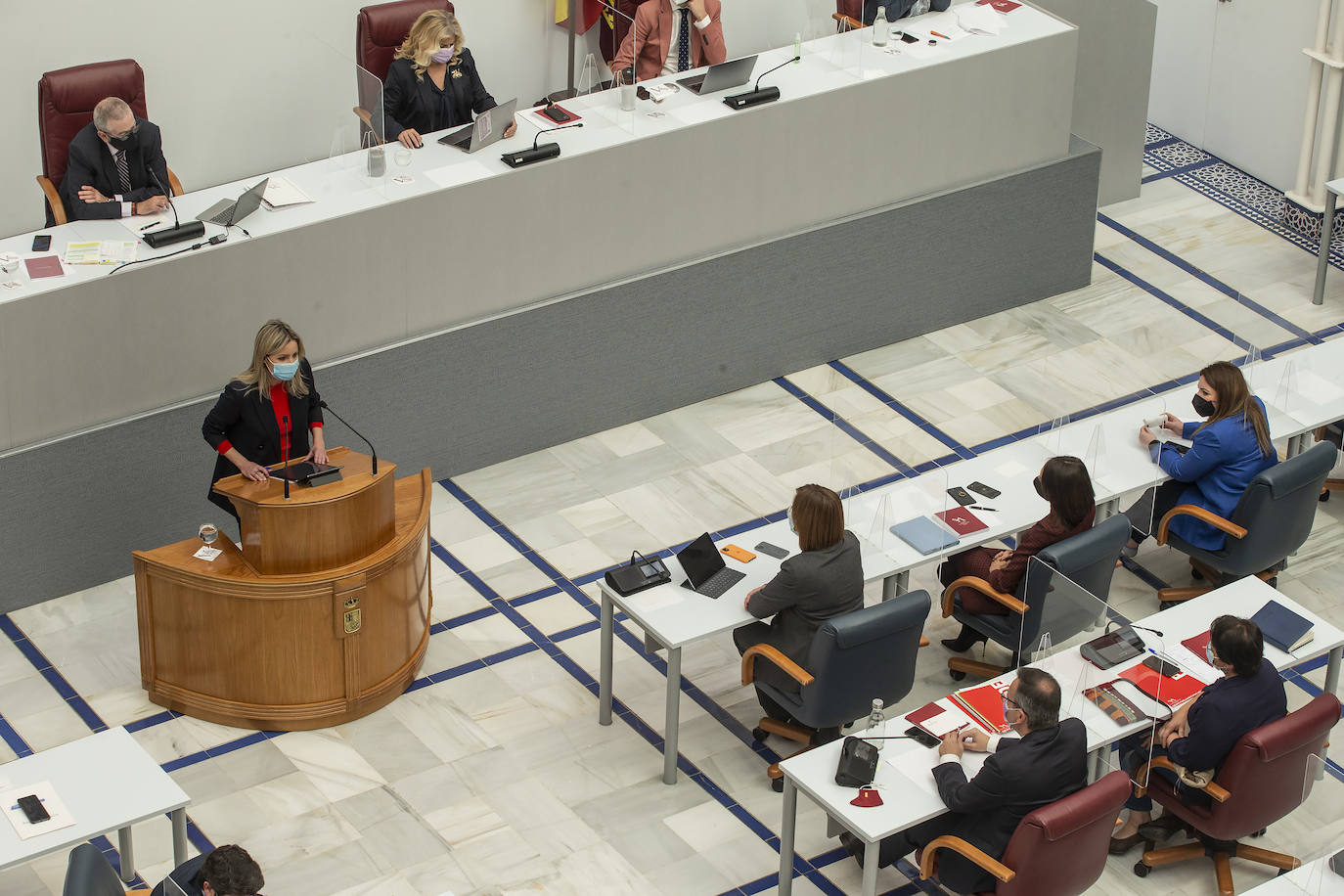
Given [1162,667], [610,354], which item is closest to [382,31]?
[610,354]

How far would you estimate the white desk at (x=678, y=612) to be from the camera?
23.7 ft

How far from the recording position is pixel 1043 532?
7566 mm

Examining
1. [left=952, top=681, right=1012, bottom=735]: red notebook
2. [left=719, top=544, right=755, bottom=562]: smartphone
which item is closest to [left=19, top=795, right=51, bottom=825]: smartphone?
[left=719, top=544, right=755, bottom=562]: smartphone

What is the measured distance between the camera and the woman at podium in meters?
7.43

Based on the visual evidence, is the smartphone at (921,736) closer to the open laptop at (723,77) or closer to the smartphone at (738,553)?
the smartphone at (738,553)

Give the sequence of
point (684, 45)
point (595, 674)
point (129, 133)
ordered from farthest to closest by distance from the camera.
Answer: point (684, 45), point (129, 133), point (595, 674)

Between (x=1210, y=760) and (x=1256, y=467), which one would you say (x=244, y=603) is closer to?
(x=1210, y=760)

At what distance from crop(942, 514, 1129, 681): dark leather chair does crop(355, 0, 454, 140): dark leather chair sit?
13.4 ft

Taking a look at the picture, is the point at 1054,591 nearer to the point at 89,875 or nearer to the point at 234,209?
the point at 89,875

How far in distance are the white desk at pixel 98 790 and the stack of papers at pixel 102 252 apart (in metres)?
2.37

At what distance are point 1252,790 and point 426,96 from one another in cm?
512

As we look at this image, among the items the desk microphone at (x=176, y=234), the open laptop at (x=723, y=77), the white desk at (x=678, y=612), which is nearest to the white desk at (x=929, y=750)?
the white desk at (x=678, y=612)

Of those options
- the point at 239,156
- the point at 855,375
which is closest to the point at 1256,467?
the point at 855,375

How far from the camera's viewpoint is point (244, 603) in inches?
290
